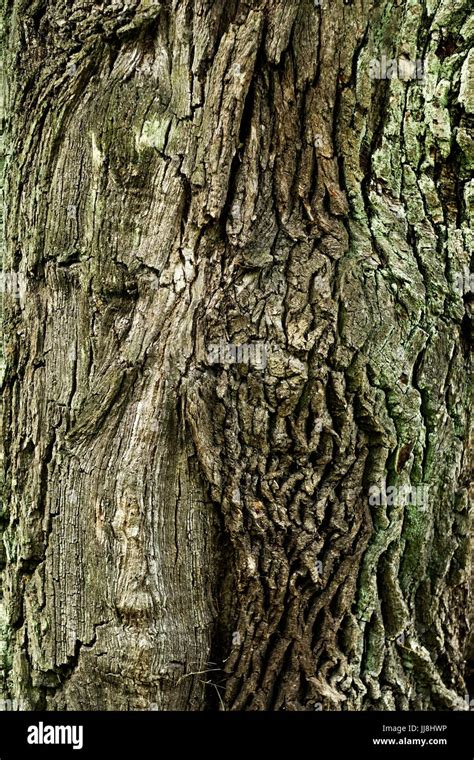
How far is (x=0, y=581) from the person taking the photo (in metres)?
2.69

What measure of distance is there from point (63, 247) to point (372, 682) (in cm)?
168

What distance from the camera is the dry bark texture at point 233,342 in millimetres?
2426

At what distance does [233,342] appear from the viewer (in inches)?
95.7

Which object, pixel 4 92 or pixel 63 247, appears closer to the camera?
pixel 63 247

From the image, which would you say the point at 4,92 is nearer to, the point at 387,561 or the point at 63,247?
the point at 63,247

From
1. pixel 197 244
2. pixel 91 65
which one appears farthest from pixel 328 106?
pixel 91 65

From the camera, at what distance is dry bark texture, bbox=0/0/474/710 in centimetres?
243

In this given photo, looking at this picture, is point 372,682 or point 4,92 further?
point 4,92

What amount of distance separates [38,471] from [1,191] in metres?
1.00

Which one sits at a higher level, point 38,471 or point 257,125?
point 257,125

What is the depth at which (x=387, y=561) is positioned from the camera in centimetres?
256
